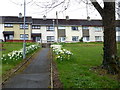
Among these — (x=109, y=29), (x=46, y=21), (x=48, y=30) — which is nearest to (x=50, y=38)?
(x=48, y=30)

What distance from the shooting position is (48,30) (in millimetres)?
58656

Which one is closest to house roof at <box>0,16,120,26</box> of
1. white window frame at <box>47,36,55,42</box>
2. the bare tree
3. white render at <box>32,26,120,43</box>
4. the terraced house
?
the terraced house

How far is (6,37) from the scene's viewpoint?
55.5 m

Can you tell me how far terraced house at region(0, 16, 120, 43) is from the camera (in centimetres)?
5456

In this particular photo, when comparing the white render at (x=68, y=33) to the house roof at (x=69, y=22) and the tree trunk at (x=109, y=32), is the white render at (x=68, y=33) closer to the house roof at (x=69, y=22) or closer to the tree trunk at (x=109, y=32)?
the house roof at (x=69, y=22)

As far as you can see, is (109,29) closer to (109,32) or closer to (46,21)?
(109,32)

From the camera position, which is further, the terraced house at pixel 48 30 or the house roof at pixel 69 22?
the house roof at pixel 69 22

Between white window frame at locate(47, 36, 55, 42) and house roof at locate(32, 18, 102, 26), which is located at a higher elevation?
house roof at locate(32, 18, 102, 26)

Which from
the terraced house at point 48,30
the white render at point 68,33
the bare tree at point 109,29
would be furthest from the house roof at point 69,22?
the bare tree at point 109,29

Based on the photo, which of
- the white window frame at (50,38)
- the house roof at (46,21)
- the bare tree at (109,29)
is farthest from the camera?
the white window frame at (50,38)

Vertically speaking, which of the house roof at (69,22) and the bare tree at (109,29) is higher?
the house roof at (69,22)

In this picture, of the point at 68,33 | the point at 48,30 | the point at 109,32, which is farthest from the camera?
the point at 68,33

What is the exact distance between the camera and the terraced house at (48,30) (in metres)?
54.6

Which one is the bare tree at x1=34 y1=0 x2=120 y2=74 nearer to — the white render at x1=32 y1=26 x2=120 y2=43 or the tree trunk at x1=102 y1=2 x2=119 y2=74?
the tree trunk at x1=102 y1=2 x2=119 y2=74
